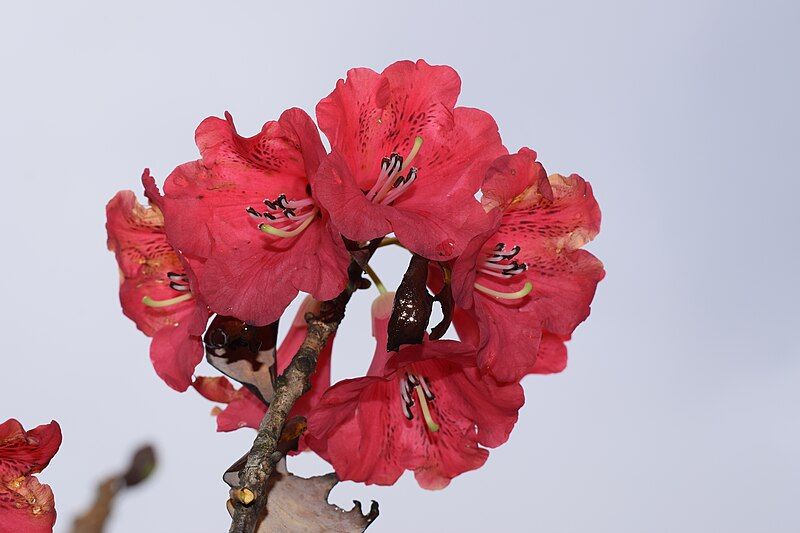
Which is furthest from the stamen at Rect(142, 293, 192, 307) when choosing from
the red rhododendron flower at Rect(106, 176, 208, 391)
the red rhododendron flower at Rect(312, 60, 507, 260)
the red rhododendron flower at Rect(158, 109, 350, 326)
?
the red rhododendron flower at Rect(312, 60, 507, 260)

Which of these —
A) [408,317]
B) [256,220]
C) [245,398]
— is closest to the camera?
[408,317]

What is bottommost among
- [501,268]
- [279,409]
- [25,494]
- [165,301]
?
[25,494]

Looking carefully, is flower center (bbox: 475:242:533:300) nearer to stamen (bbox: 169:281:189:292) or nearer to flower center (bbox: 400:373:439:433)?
flower center (bbox: 400:373:439:433)

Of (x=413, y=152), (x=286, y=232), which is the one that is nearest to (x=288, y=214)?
(x=286, y=232)

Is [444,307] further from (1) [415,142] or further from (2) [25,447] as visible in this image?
(2) [25,447]

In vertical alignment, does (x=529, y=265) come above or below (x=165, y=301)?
above

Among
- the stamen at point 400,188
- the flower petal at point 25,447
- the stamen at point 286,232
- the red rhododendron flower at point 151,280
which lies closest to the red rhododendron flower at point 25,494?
the flower petal at point 25,447

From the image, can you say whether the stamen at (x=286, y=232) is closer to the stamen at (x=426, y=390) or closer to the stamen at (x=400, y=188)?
the stamen at (x=400, y=188)
